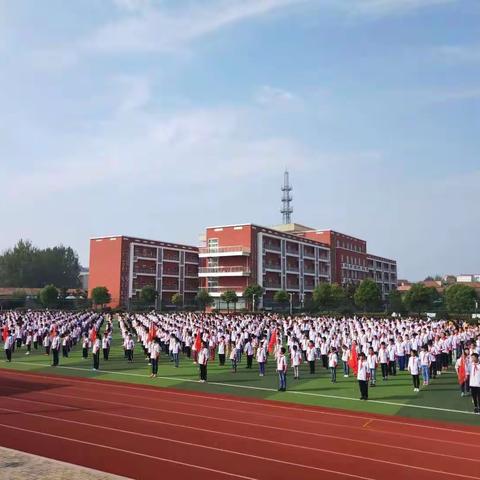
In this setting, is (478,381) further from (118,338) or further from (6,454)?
(118,338)

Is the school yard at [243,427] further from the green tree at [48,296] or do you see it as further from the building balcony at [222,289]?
the building balcony at [222,289]

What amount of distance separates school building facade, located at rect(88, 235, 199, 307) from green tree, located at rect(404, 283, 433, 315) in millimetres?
27222

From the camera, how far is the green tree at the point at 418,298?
5071 centimetres

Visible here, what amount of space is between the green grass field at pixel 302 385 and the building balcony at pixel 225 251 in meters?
35.4

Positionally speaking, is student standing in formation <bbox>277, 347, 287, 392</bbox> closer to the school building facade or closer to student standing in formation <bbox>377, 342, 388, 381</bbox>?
student standing in formation <bbox>377, 342, 388, 381</bbox>

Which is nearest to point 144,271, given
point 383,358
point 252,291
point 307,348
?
point 252,291

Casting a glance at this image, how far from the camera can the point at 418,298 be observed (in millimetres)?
50656

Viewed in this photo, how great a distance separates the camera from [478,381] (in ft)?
40.9

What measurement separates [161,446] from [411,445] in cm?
451

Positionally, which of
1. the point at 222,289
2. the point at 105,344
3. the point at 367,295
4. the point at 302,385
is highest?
the point at 222,289

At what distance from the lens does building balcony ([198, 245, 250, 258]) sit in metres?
59.0

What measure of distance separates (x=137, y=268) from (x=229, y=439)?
55.8 meters

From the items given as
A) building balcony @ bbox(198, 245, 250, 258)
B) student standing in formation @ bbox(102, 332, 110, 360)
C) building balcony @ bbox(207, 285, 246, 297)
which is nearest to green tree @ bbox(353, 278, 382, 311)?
building balcony @ bbox(207, 285, 246, 297)

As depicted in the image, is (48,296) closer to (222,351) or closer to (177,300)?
(177,300)
